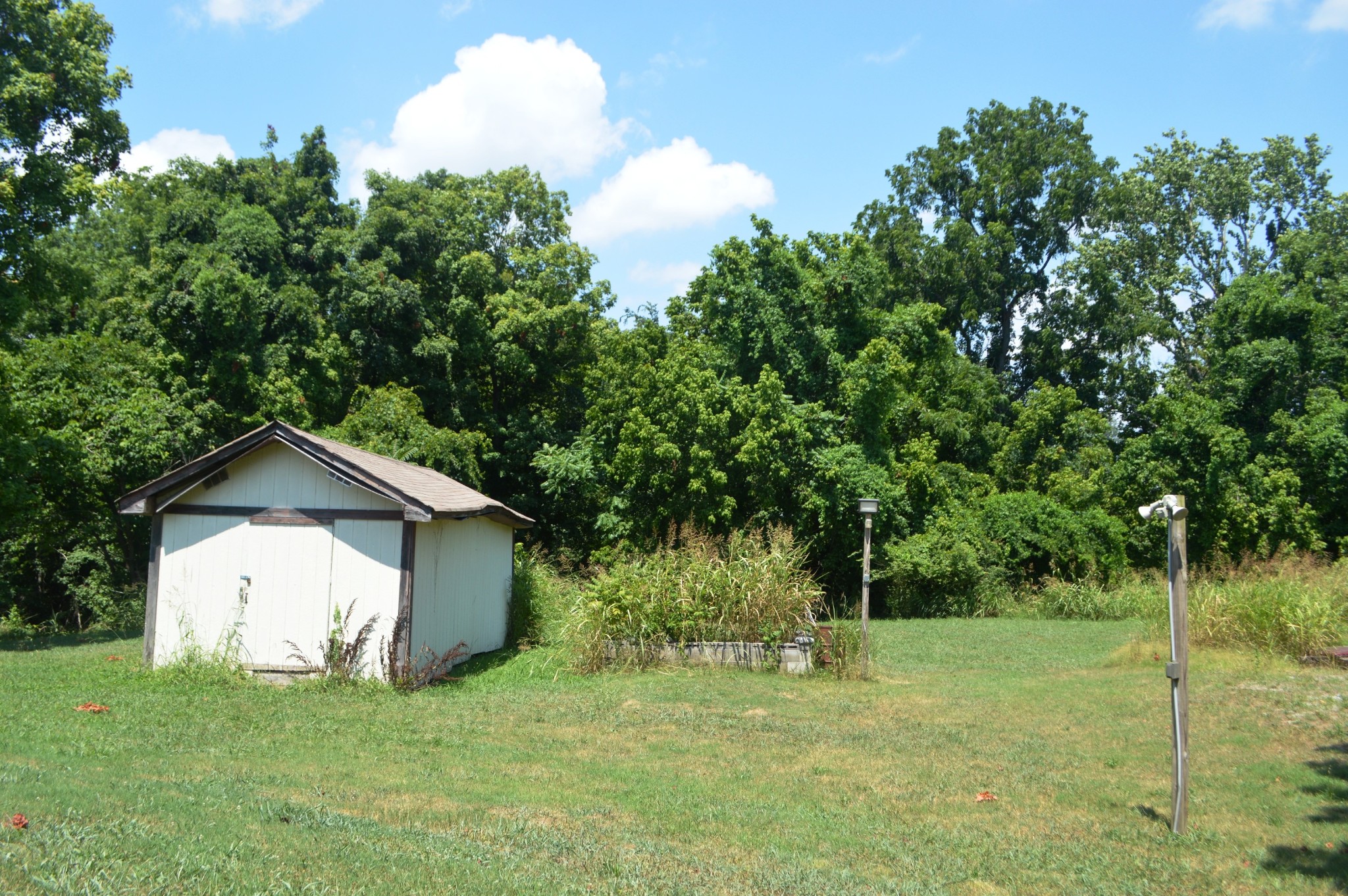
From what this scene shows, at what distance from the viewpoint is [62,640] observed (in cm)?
1780

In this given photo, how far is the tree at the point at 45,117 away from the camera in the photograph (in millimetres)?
17984

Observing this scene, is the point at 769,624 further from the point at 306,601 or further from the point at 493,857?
the point at 493,857

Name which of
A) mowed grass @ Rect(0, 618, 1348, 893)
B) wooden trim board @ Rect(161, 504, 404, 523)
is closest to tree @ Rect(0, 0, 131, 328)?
wooden trim board @ Rect(161, 504, 404, 523)

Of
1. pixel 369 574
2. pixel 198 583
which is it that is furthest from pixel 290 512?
pixel 198 583

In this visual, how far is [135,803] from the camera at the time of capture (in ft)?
19.9

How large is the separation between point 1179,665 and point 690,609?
790cm

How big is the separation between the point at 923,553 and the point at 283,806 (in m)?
20.9

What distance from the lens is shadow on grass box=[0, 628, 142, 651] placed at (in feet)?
54.3

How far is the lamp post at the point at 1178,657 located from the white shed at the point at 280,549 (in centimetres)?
854

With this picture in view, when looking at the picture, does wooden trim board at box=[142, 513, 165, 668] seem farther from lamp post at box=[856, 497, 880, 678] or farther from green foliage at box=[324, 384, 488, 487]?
green foliage at box=[324, 384, 488, 487]

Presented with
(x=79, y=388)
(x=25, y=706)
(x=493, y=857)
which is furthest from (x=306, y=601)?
(x=79, y=388)

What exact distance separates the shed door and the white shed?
12mm

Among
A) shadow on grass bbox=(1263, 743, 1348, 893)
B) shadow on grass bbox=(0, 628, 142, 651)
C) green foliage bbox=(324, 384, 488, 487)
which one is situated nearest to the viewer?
shadow on grass bbox=(1263, 743, 1348, 893)

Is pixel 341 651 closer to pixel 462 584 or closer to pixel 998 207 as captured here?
pixel 462 584
